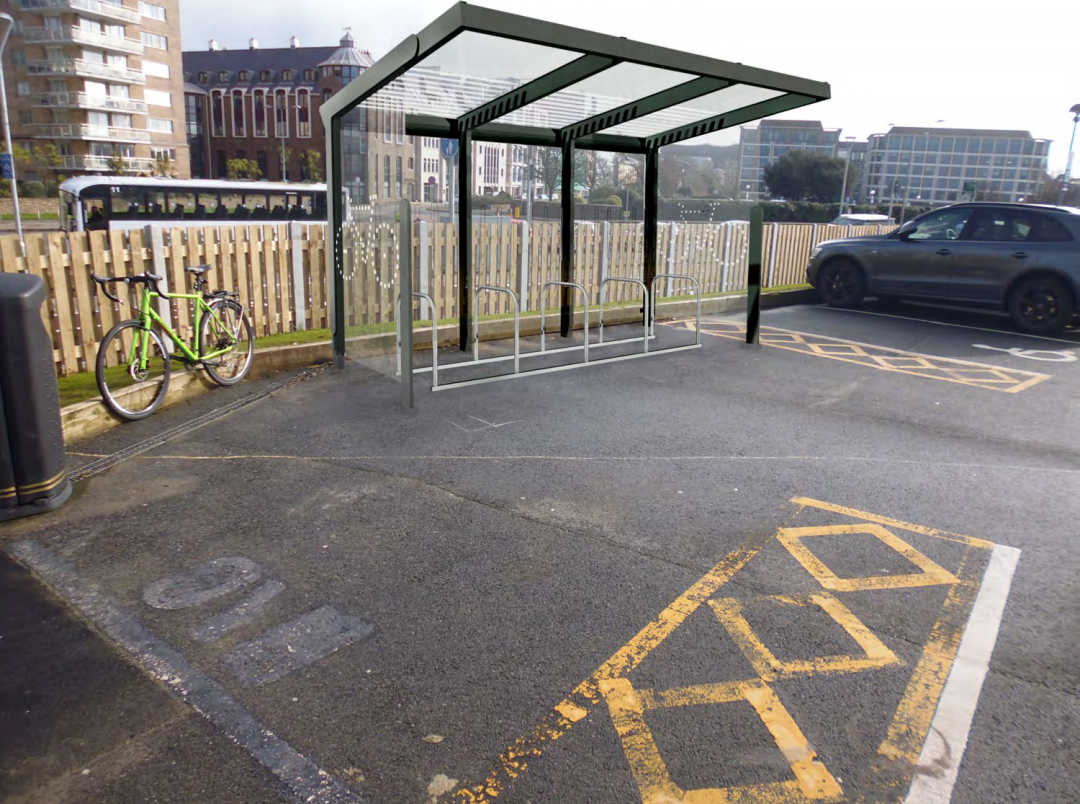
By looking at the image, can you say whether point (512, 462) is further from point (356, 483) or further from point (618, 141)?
point (618, 141)

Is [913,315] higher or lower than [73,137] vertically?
lower

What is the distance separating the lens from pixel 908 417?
672 cm

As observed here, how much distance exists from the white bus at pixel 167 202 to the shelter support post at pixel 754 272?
19950 mm

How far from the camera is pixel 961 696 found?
2842 millimetres

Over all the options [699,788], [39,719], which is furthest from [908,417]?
[39,719]

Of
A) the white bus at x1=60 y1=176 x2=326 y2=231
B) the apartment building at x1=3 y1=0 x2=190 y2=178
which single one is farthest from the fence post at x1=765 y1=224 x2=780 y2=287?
the apartment building at x1=3 y1=0 x2=190 y2=178

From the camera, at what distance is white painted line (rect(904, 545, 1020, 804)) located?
→ 7.89ft

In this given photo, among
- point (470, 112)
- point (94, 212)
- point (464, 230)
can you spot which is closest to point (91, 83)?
point (94, 212)

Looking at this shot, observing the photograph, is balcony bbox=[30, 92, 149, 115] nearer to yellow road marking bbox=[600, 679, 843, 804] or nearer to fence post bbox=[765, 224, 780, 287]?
fence post bbox=[765, 224, 780, 287]

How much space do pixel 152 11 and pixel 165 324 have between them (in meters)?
75.6

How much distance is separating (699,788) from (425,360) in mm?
6520

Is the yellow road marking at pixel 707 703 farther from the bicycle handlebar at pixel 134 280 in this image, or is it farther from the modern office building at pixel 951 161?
the modern office building at pixel 951 161

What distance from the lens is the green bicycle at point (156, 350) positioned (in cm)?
582

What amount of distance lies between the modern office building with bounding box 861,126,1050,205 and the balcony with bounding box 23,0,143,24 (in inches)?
4992
